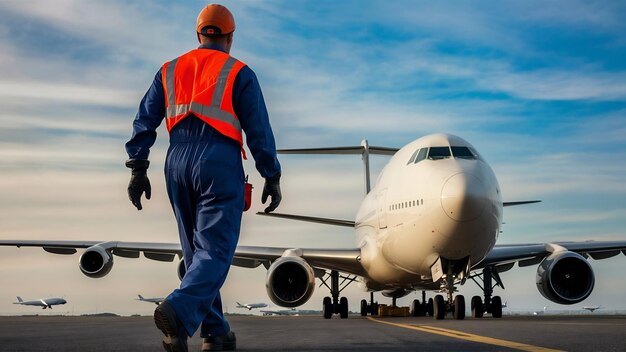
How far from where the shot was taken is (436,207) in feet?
40.0

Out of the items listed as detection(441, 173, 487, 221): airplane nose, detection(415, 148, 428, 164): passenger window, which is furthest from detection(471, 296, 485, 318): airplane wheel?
detection(441, 173, 487, 221): airplane nose

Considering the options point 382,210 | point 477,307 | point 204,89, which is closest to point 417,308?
point 477,307

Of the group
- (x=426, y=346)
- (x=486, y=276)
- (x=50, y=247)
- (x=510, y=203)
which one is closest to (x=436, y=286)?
(x=486, y=276)

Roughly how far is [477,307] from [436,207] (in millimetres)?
6487

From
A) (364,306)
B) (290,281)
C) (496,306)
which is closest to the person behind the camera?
(290,281)

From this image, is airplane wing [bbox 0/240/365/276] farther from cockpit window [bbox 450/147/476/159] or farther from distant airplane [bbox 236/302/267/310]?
distant airplane [bbox 236/302/267/310]

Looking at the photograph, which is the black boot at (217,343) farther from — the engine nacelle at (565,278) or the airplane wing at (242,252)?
the airplane wing at (242,252)

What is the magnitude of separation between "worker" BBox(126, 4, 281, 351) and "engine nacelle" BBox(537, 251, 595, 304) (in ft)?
40.7

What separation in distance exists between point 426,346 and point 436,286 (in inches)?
542

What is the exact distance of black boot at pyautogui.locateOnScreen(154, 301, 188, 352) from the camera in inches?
152

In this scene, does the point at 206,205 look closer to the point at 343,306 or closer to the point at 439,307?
the point at 439,307

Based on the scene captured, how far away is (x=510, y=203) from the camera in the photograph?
62.6ft

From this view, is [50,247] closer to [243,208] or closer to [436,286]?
[436,286]

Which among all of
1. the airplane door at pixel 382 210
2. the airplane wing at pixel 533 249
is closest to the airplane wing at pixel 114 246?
the airplane door at pixel 382 210
